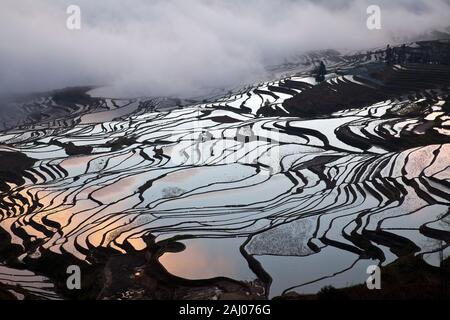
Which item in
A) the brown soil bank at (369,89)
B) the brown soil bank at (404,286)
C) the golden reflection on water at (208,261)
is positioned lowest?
the golden reflection on water at (208,261)

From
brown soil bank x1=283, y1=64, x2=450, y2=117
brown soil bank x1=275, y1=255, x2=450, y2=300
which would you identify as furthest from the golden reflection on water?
brown soil bank x1=283, y1=64, x2=450, y2=117

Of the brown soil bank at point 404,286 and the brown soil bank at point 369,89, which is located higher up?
the brown soil bank at point 369,89

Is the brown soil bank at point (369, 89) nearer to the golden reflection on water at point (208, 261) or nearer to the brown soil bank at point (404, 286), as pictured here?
the golden reflection on water at point (208, 261)

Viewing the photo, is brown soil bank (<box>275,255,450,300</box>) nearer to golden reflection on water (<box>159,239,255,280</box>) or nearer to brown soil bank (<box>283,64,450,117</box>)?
golden reflection on water (<box>159,239,255,280</box>)

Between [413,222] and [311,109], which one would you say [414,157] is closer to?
[413,222]

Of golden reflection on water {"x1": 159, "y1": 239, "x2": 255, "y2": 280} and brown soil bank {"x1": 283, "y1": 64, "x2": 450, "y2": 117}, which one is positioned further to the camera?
brown soil bank {"x1": 283, "y1": 64, "x2": 450, "y2": 117}

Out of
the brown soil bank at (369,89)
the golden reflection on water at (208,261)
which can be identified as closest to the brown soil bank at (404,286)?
the golden reflection on water at (208,261)

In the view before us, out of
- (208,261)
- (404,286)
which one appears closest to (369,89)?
(208,261)

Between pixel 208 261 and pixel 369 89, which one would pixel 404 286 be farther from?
pixel 369 89

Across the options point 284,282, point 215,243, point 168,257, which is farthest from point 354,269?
point 168,257
